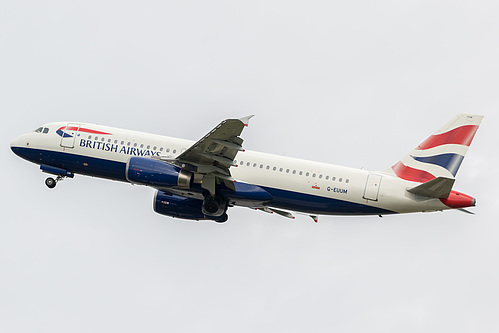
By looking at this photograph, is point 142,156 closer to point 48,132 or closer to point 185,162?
point 185,162

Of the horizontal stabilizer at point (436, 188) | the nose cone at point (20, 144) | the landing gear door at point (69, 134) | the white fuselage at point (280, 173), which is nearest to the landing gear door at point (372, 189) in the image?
the white fuselage at point (280, 173)

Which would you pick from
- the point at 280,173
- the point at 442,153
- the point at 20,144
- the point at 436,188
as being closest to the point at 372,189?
the point at 436,188

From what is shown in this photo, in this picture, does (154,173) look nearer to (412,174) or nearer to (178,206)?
(178,206)

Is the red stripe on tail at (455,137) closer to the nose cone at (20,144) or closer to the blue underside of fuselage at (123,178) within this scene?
the blue underside of fuselage at (123,178)

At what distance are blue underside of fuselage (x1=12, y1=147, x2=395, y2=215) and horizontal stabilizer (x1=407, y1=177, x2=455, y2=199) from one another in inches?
87.9

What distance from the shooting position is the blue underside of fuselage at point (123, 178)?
155ft

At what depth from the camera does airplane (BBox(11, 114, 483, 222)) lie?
4594cm

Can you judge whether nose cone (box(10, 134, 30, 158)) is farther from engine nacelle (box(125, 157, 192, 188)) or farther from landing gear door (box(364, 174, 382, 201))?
landing gear door (box(364, 174, 382, 201))

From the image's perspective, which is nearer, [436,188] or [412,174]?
[436,188]

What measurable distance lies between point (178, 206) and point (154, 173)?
6.33 metres

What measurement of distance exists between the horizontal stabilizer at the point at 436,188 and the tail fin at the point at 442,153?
1699mm

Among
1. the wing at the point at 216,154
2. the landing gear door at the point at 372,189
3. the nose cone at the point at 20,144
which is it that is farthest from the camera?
the nose cone at the point at 20,144

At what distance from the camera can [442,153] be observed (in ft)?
157

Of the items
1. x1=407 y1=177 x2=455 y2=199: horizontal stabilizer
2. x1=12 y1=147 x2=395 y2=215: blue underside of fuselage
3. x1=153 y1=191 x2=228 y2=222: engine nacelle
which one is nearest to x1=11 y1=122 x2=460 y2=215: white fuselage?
x1=12 y1=147 x2=395 y2=215: blue underside of fuselage
